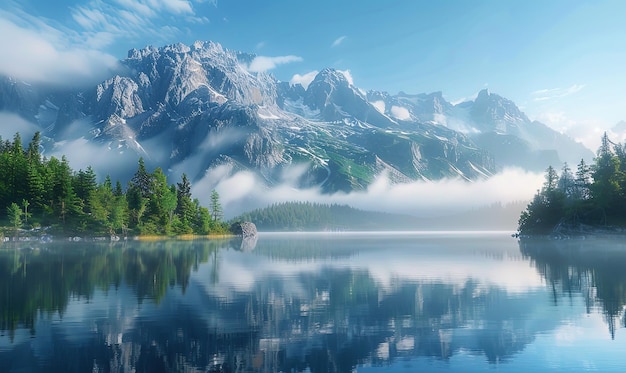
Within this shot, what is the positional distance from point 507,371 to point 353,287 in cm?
2671

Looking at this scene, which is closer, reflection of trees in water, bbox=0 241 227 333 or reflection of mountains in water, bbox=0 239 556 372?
reflection of mountains in water, bbox=0 239 556 372

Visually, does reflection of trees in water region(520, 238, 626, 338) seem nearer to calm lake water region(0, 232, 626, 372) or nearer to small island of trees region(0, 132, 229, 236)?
calm lake water region(0, 232, 626, 372)

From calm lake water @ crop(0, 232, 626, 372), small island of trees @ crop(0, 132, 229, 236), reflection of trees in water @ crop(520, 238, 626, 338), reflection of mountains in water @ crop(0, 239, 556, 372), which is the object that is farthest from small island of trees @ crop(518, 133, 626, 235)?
small island of trees @ crop(0, 132, 229, 236)

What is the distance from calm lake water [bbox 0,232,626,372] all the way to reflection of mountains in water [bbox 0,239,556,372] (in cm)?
10

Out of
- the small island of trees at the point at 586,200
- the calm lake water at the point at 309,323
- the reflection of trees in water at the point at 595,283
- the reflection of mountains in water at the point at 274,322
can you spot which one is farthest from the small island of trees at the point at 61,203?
the small island of trees at the point at 586,200

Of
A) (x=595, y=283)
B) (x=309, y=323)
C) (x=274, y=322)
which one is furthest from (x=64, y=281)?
(x=595, y=283)

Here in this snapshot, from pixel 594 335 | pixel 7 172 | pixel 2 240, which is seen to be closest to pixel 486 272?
pixel 594 335

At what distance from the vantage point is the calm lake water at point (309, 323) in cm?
2264

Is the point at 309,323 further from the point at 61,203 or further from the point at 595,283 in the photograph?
the point at 61,203

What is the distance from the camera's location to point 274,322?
102 feet

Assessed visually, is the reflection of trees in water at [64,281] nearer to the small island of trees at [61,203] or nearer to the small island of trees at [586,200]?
the small island of trees at [61,203]

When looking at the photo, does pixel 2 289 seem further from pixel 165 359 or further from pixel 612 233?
pixel 612 233

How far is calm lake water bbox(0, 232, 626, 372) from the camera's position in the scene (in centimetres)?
2264

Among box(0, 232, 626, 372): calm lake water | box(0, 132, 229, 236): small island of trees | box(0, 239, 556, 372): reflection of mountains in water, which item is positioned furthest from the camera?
box(0, 132, 229, 236): small island of trees
